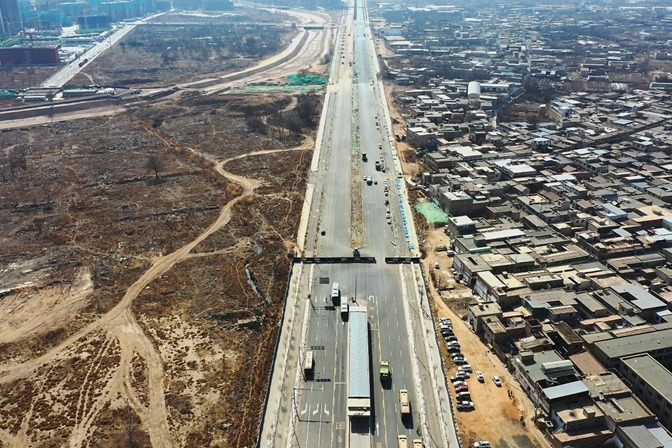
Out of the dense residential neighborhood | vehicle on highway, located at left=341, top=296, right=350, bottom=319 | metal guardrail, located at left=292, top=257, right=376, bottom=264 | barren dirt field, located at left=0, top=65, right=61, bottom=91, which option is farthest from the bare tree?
barren dirt field, located at left=0, top=65, right=61, bottom=91

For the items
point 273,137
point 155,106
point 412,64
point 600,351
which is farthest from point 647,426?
point 412,64

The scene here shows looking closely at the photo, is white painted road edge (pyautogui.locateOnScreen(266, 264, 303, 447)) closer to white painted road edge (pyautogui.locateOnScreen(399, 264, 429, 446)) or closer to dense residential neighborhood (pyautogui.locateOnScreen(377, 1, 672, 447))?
white painted road edge (pyautogui.locateOnScreen(399, 264, 429, 446))

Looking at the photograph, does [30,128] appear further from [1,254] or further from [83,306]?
[83,306]

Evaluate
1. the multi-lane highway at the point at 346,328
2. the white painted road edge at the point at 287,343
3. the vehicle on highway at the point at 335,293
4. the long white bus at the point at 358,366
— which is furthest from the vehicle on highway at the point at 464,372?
the white painted road edge at the point at 287,343

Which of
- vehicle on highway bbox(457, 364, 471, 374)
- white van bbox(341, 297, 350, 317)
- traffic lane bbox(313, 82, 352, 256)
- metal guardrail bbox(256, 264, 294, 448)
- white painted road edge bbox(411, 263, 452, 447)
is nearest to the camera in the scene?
metal guardrail bbox(256, 264, 294, 448)

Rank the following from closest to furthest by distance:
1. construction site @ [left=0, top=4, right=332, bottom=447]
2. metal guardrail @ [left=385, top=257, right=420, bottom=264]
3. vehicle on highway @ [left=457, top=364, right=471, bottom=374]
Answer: construction site @ [left=0, top=4, right=332, bottom=447]
vehicle on highway @ [left=457, top=364, right=471, bottom=374]
metal guardrail @ [left=385, top=257, right=420, bottom=264]

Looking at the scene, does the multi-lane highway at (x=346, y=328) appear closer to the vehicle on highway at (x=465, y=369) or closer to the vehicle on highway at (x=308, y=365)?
the vehicle on highway at (x=308, y=365)
